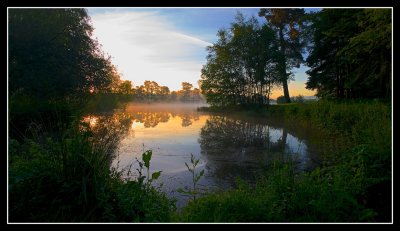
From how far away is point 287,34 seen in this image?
3681 centimetres

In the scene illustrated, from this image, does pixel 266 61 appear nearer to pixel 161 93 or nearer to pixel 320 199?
pixel 320 199

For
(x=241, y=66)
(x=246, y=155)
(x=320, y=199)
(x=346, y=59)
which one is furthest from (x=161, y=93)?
(x=320, y=199)

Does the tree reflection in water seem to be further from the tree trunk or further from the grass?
the tree trunk

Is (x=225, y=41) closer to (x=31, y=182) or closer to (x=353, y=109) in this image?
(x=353, y=109)

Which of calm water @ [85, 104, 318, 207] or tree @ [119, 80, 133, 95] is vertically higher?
tree @ [119, 80, 133, 95]

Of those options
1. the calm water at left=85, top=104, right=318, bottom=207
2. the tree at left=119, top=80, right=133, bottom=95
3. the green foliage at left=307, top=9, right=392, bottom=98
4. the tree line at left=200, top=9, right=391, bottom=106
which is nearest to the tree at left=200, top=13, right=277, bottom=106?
the tree line at left=200, top=9, right=391, bottom=106

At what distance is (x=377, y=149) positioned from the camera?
4789 millimetres

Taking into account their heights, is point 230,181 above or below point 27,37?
below

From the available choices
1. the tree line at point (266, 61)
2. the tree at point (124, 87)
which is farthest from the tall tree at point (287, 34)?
the tree at point (124, 87)

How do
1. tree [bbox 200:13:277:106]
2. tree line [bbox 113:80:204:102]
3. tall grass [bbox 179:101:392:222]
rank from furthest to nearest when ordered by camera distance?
tree line [bbox 113:80:204:102] < tree [bbox 200:13:277:106] < tall grass [bbox 179:101:392:222]

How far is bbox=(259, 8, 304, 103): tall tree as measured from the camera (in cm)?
3547

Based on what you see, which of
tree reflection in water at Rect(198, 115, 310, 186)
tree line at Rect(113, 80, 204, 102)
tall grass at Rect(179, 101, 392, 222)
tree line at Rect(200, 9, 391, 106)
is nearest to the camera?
tall grass at Rect(179, 101, 392, 222)

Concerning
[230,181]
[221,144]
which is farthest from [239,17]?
[230,181]
